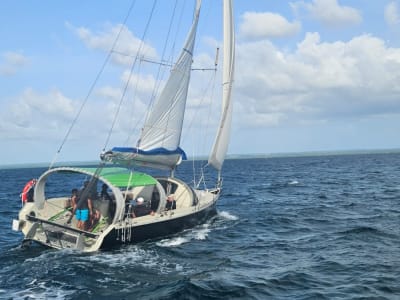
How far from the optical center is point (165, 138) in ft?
70.9

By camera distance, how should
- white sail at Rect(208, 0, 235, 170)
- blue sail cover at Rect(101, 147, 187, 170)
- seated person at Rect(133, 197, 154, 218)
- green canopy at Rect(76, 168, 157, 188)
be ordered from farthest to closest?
white sail at Rect(208, 0, 235, 170) < seated person at Rect(133, 197, 154, 218) < blue sail cover at Rect(101, 147, 187, 170) < green canopy at Rect(76, 168, 157, 188)

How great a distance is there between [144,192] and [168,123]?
4030 mm

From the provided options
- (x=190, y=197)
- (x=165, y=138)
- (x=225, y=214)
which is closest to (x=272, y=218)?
(x=225, y=214)

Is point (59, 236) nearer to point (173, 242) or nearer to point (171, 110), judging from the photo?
point (173, 242)

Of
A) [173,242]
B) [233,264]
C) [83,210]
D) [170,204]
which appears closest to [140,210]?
[170,204]

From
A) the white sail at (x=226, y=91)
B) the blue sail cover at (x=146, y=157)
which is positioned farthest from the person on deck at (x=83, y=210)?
the white sail at (x=226, y=91)

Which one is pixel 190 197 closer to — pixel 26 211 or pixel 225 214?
pixel 225 214

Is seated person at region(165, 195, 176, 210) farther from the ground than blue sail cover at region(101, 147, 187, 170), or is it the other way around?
blue sail cover at region(101, 147, 187, 170)

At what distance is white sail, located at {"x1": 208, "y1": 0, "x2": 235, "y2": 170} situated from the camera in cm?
2488

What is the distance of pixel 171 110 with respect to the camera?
21.9 meters

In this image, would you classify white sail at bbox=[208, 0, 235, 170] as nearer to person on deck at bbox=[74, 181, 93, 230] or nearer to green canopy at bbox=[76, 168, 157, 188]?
green canopy at bbox=[76, 168, 157, 188]

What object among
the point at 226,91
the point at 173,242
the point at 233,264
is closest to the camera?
the point at 233,264

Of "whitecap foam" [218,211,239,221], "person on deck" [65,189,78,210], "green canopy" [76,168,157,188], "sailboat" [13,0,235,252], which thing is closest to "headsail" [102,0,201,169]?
"sailboat" [13,0,235,252]

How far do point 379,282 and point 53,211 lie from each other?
1402cm
